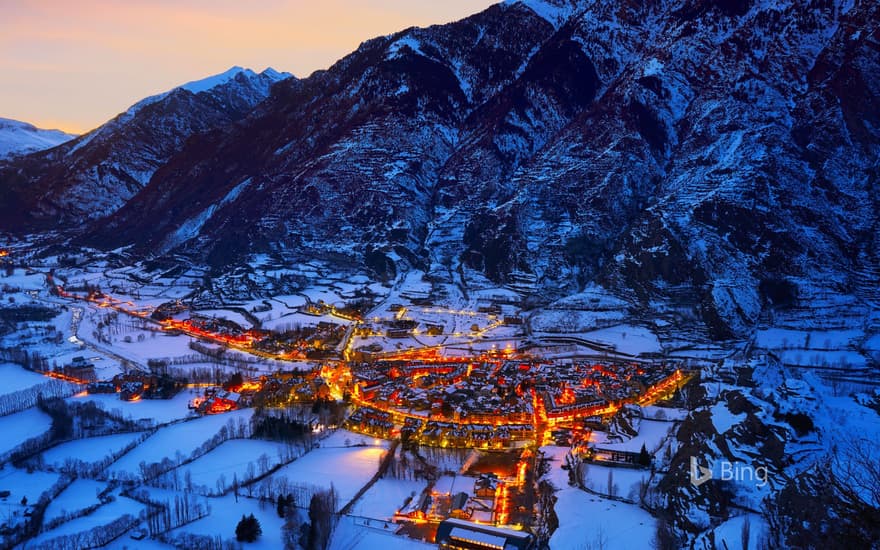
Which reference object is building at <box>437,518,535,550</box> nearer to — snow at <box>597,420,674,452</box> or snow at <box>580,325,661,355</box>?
snow at <box>597,420,674,452</box>

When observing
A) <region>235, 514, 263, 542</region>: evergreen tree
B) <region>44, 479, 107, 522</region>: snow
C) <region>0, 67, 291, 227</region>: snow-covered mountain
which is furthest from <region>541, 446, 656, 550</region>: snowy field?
<region>0, 67, 291, 227</region>: snow-covered mountain

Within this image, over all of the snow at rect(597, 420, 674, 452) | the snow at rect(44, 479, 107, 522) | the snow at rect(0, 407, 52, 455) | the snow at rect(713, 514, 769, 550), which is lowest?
the snow at rect(44, 479, 107, 522)

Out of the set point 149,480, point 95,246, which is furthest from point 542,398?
point 95,246

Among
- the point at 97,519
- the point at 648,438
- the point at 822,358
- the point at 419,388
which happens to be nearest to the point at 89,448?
the point at 97,519

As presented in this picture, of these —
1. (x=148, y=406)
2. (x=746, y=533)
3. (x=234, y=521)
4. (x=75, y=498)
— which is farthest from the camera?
(x=148, y=406)

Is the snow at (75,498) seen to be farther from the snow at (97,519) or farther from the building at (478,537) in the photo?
the building at (478,537)

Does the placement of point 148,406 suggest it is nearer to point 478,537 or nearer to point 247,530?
point 247,530

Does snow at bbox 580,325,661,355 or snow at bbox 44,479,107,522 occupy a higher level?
snow at bbox 580,325,661,355
